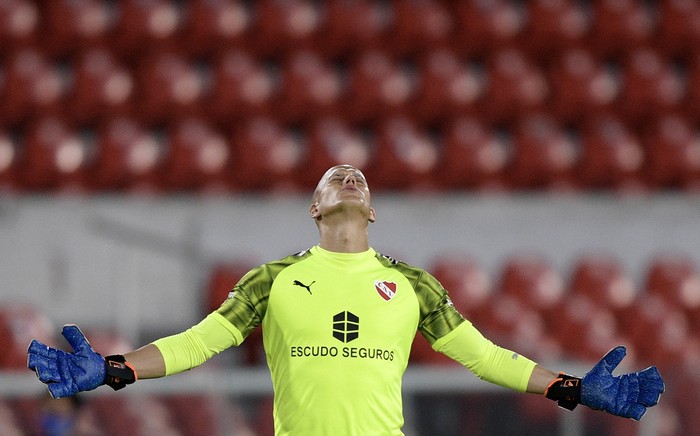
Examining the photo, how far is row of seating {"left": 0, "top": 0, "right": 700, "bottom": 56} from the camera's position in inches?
305

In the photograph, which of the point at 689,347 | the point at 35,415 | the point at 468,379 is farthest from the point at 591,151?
the point at 35,415


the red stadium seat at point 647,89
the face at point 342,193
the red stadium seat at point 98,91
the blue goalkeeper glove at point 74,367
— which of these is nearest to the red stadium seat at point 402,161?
the red stadium seat at point 647,89

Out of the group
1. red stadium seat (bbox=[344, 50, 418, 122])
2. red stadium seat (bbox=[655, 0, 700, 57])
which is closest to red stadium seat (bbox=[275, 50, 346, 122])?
red stadium seat (bbox=[344, 50, 418, 122])

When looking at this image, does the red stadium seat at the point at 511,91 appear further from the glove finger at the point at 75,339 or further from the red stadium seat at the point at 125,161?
the glove finger at the point at 75,339

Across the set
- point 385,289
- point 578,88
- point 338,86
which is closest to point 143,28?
point 338,86

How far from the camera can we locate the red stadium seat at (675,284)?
717 centimetres

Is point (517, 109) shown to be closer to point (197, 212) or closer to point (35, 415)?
point (197, 212)

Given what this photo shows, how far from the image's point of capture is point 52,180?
739 centimetres

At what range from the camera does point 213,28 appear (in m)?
7.80

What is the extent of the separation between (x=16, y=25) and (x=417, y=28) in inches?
101

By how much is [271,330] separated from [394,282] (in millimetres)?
343

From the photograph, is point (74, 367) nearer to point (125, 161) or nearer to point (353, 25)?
point (125, 161)

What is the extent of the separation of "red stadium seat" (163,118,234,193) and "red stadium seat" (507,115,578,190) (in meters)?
1.82

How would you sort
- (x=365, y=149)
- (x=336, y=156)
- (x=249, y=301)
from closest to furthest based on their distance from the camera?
(x=249, y=301)
(x=336, y=156)
(x=365, y=149)
